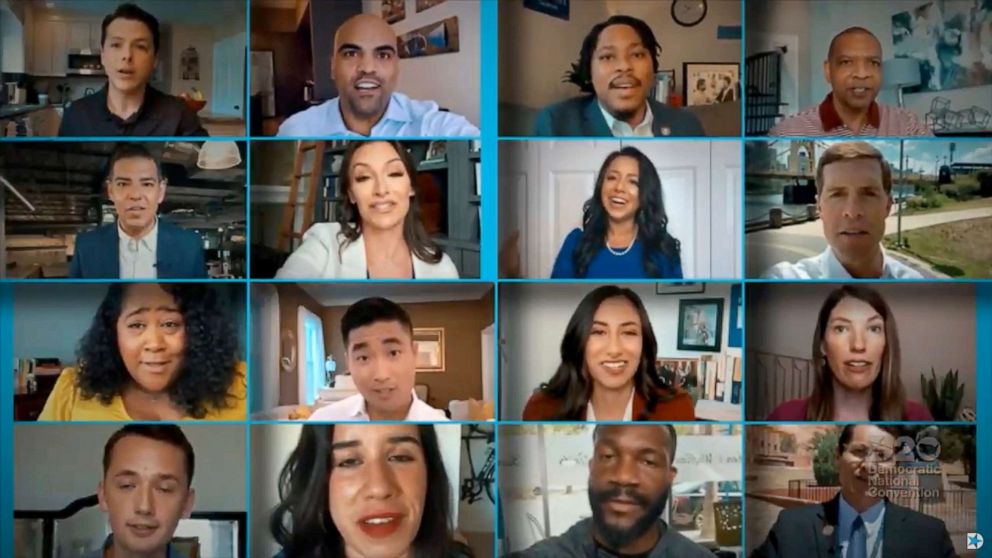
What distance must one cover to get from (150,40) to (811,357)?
2.65 metres

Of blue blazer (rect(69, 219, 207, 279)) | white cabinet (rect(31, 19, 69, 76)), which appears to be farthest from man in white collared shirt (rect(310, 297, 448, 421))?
white cabinet (rect(31, 19, 69, 76))

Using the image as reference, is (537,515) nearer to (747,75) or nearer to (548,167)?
(548,167)

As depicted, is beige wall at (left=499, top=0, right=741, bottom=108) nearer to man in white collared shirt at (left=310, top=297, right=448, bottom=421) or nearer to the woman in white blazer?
the woman in white blazer

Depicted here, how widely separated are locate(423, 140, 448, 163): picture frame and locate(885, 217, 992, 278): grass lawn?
1625 millimetres

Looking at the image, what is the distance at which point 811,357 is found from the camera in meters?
5.03

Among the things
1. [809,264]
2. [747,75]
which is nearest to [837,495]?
[809,264]

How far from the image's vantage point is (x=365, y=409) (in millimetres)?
4996

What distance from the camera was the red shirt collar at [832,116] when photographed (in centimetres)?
498

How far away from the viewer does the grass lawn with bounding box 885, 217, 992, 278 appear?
4.99 meters

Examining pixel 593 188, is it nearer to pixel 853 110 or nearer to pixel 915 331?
pixel 853 110

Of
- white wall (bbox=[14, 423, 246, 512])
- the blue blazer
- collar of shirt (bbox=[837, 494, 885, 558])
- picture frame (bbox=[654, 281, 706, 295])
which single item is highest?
the blue blazer

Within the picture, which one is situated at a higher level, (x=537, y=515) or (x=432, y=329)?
(x=432, y=329)

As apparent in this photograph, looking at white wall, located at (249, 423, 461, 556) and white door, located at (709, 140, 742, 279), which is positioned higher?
white door, located at (709, 140, 742, 279)

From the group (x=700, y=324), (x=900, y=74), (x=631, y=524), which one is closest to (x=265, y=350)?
(x=631, y=524)
